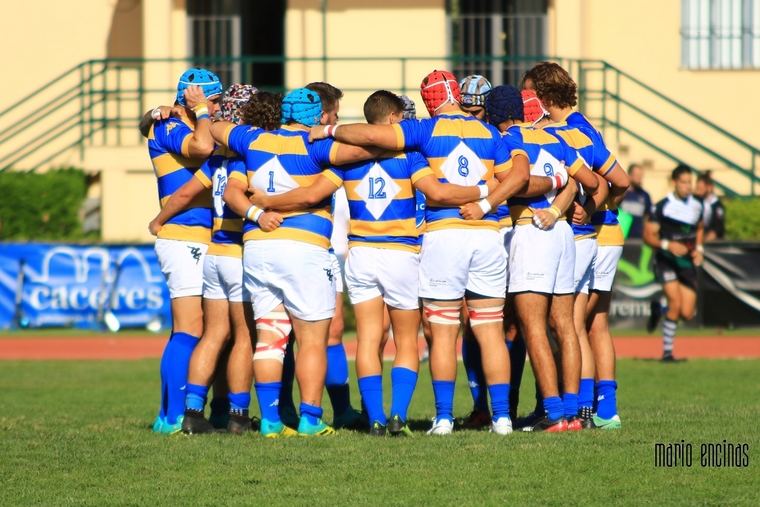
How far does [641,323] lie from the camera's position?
1900 centimetres

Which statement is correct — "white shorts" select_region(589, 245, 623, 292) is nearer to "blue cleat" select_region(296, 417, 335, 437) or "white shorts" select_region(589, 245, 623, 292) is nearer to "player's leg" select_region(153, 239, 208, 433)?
"blue cleat" select_region(296, 417, 335, 437)

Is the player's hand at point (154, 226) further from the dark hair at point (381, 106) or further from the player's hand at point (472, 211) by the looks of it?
the player's hand at point (472, 211)

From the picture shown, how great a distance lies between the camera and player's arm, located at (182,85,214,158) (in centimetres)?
879

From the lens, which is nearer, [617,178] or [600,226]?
[617,178]

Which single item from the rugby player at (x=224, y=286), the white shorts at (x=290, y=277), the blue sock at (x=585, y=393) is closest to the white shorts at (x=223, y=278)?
the rugby player at (x=224, y=286)

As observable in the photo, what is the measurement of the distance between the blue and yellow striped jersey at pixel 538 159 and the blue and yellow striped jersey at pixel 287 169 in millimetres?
1255

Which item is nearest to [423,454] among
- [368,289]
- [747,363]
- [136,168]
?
[368,289]

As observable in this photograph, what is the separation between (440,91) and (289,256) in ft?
4.72

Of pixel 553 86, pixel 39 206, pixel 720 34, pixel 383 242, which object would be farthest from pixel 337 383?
pixel 720 34

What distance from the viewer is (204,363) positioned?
8.96m

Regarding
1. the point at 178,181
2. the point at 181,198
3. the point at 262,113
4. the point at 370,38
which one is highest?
the point at 370,38

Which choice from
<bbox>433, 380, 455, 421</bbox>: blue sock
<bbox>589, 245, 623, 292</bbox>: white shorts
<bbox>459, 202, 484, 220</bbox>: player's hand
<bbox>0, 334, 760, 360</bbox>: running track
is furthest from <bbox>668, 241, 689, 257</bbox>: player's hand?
<bbox>459, 202, 484, 220</bbox>: player's hand

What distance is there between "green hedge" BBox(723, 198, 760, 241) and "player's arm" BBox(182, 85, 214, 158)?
1294 centimetres

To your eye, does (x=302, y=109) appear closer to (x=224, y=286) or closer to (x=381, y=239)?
(x=381, y=239)
